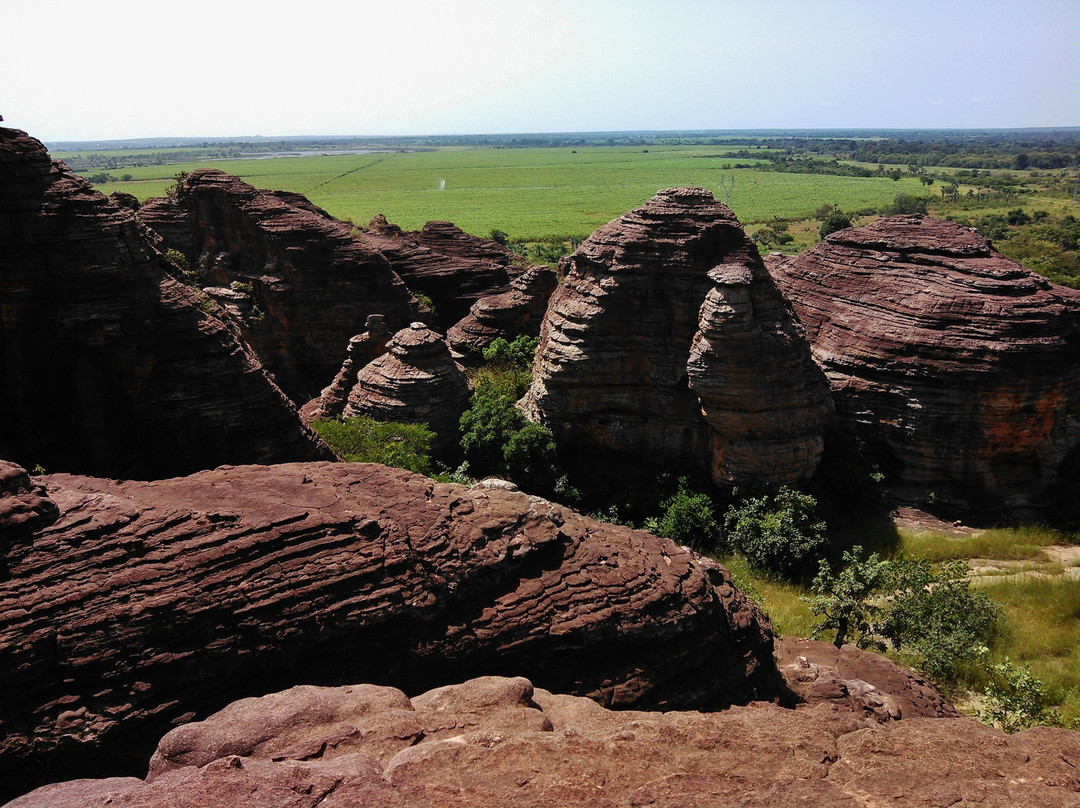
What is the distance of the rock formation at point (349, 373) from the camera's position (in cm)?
2798

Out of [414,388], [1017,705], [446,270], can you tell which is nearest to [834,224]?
[446,270]

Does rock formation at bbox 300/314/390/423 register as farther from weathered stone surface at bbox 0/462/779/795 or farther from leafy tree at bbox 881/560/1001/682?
leafy tree at bbox 881/560/1001/682

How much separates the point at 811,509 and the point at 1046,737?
1424cm

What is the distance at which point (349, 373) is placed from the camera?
29.0 metres

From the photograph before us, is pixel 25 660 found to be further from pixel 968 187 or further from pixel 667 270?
pixel 968 187

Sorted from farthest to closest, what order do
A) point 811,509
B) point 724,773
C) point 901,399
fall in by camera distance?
point 901,399, point 811,509, point 724,773

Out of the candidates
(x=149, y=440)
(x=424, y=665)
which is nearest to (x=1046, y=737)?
(x=424, y=665)

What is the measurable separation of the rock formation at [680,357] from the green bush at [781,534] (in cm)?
100

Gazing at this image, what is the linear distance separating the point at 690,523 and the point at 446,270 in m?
26.4

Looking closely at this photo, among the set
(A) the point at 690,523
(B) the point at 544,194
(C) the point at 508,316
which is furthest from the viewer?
(B) the point at 544,194

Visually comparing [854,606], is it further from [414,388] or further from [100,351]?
[100,351]

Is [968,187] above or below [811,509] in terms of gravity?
above

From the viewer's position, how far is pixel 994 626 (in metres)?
16.5

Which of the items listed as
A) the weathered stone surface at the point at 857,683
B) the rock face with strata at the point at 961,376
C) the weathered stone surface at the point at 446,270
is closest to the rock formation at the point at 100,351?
the weathered stone surface at the point at 857,683
